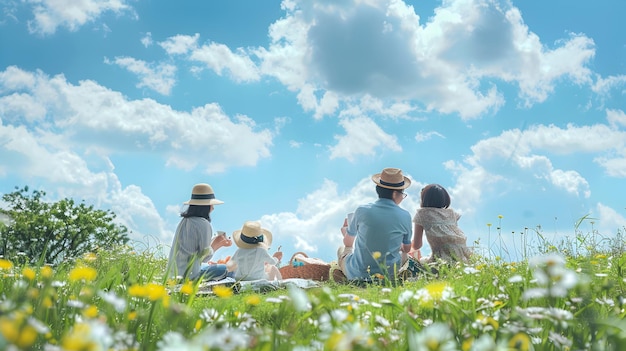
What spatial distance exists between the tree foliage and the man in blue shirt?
8.03 m

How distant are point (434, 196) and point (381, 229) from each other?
47.9 inches

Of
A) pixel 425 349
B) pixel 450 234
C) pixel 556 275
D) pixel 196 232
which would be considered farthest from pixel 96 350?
pixel 450 234

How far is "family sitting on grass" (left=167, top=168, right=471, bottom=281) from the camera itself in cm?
860

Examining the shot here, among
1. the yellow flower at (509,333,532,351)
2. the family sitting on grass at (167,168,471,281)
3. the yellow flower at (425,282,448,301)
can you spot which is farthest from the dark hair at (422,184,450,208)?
the yellow flower at (509,333,532,351)

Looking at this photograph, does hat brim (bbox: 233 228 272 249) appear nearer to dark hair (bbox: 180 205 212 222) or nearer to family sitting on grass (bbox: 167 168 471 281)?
family sitting on grass (bbox: 167 168 471 281)

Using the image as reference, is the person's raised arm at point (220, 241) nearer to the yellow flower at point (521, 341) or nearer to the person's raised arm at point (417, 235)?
the person's raised arm at point (417, 235)

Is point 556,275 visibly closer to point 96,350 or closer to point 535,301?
point 96,350

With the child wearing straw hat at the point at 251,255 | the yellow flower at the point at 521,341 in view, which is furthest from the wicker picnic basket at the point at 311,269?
the yellow flower at the point at 521,341

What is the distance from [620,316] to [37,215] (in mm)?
15013

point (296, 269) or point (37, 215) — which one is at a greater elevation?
point (37, 215)

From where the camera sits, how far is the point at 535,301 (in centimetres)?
411

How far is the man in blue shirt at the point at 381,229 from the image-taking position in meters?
8.60

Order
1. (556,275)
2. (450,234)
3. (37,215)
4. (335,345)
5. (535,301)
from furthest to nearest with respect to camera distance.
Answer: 1. (37,215)
2. (450,234)
3. (535,301)
4. (556,275)
5. (335,345)

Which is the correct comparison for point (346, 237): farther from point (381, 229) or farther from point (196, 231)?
point (196, 231)
